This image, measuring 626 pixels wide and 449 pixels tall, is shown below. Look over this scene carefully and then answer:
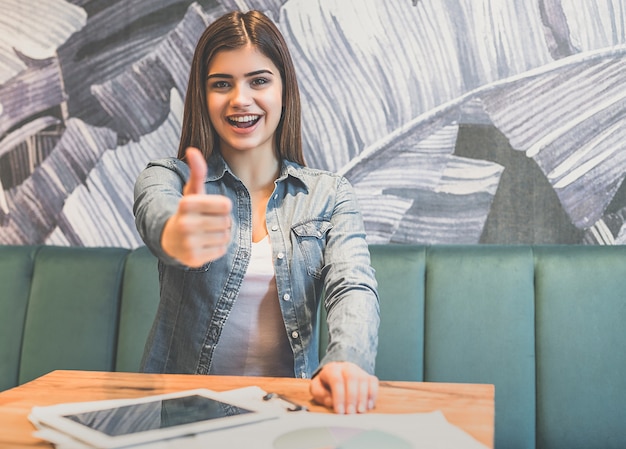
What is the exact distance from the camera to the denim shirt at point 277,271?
4.31 ft

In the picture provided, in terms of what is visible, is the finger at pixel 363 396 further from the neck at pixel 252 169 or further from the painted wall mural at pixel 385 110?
the painted wall mural at pixel 385 110

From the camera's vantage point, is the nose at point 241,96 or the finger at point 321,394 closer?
the finger at point 321,394

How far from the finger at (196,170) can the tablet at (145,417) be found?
0.27 metres

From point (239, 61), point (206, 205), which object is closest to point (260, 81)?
point (239, 61)

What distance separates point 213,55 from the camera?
4.59ft

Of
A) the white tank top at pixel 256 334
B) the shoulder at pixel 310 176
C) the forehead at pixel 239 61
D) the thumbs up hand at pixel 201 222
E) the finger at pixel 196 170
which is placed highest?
the forehead at pixel 239 61

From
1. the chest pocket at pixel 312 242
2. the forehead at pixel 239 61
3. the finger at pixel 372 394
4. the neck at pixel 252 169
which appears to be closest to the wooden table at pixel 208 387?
the finger at pixel 372 394

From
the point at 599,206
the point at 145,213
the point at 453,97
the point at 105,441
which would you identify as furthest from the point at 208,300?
the point at 599,206

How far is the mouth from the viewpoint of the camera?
1372 millimetres

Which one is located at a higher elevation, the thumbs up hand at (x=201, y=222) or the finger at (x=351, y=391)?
the thumbs up hand at (x=201, y=222)

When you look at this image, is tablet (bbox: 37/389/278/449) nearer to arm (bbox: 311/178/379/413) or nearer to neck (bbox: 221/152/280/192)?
arm (bbox: 311/178/379/413)

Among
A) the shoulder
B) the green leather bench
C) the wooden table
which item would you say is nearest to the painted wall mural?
the green leather bench

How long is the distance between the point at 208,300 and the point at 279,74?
48 centimetres

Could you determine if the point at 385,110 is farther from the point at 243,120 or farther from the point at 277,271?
the point at 277,271
